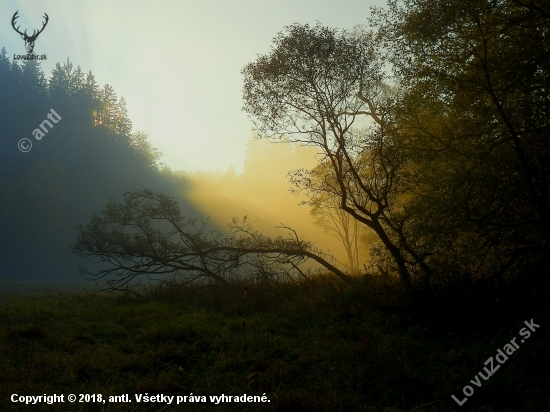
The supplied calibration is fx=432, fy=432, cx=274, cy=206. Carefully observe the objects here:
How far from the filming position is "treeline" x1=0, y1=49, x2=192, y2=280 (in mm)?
46500

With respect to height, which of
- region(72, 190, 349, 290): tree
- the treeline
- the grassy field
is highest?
the treeline

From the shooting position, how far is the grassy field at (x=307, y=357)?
561 centimetres

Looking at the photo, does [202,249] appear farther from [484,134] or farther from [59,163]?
[59,163]

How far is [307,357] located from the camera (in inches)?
288

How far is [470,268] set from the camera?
987 centimetres

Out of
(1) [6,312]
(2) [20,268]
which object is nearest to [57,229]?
(2) [20,268]

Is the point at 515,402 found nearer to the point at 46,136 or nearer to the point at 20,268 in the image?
the point at 20,268

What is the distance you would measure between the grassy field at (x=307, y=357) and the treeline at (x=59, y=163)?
37.5 meters

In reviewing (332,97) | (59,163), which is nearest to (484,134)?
(332,97)

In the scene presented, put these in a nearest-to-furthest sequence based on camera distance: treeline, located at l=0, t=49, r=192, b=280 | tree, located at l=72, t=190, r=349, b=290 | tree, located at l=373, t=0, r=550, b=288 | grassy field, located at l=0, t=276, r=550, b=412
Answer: grassy field, located at l=0, t=276, r=550, b=412 < tree, located at l=373, t=0, r=550, b=288 < tree, located at l=72, t=190, r=349, b=290 < treeline, located at l=0, t=49, r=192, b=280

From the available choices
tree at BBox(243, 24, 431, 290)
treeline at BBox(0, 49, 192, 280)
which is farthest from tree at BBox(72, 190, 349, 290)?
treeline at BBox(0, 49, 192, 280)

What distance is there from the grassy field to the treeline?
123ft

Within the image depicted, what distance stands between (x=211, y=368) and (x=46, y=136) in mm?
56783

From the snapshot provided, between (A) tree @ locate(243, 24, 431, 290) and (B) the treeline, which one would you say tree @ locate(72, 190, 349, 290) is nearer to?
(A) tree @ locate(243, 24, 431, 290)
